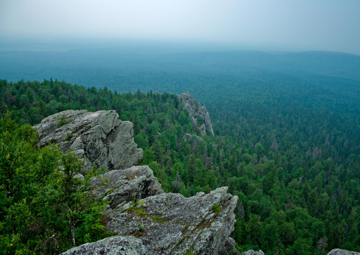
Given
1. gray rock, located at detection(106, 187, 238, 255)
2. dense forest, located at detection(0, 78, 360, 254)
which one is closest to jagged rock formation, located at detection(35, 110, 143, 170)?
dense forest, located at detection(0, 78, 360, 254)

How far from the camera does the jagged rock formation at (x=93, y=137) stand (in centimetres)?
2907

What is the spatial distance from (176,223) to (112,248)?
20.4 feet

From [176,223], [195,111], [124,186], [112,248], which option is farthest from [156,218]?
[195,111]

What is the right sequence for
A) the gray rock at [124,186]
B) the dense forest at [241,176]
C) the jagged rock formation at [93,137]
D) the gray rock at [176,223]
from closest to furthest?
the gray rock at [176,223] → the gray rock at [124,186] → the jagged rock formation at [93,137] → the dense forest at [241,176]

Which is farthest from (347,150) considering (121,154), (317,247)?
(121,154)

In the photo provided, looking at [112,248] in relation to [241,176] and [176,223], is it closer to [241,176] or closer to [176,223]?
[176,223]

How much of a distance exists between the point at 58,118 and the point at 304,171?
11812cm

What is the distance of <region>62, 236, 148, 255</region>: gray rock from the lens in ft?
30.2

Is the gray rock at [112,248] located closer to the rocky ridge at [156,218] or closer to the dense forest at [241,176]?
the rocky ridge at [156,218]

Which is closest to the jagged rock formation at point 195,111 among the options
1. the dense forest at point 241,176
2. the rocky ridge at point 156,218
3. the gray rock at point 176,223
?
the dense forest at point 241,176

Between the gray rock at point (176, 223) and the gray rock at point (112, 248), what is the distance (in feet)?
9.51

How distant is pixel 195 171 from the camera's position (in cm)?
6538

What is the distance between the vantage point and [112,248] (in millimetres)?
9438

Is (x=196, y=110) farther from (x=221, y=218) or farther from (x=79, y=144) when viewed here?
(x=221, y=218)
